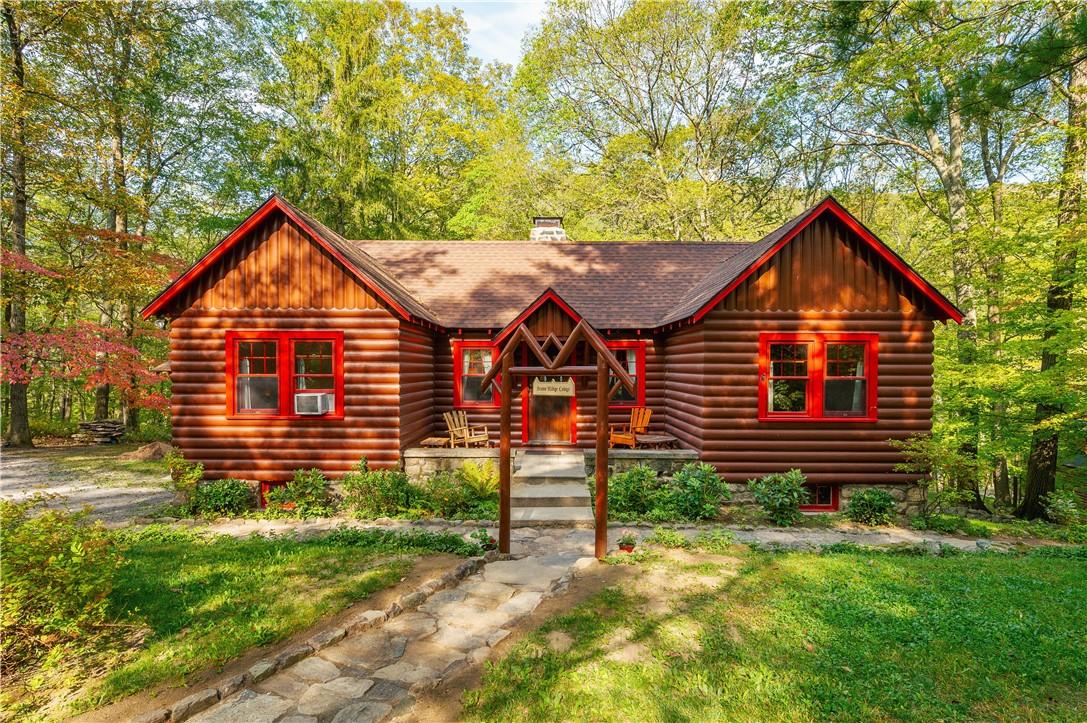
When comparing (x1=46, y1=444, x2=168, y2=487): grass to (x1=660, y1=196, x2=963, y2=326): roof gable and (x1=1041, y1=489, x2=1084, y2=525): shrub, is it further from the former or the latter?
(x1=1041, y1=489, x2=1084, y2=525): shrub

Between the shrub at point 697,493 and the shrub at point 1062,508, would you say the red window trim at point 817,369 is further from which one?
the shrub at point 1062,508

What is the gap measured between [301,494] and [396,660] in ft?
23.1

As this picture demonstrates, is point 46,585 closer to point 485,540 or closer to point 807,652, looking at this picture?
point 485,540

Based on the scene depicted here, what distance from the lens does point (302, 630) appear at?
4973mm

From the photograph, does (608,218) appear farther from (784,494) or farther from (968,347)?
(784,494)

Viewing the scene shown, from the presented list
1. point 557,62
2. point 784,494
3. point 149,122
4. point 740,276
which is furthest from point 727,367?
point 149,122

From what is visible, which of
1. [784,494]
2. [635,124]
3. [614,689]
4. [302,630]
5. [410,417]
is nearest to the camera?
[614,689]

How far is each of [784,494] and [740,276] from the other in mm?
4627

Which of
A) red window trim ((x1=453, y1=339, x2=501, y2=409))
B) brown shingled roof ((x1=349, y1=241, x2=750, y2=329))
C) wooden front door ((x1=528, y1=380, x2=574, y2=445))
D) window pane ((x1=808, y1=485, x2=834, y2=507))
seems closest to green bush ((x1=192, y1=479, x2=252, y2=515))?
red window trim ((x1=453, y1=339, x2=501, y2=409))

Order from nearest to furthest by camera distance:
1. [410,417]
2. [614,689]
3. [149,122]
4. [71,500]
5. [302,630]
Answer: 1. [614,689]
2. [302,630]
3. [71,500]
4. [410,417]
5. [149,122]

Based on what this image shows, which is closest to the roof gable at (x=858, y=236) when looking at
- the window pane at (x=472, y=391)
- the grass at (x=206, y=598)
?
the window pane at (x=472, y=391)

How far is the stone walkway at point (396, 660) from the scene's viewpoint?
12.3 feet

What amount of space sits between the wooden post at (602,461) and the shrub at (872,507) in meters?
6.28

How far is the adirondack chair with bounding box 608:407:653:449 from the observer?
11.5 metres
